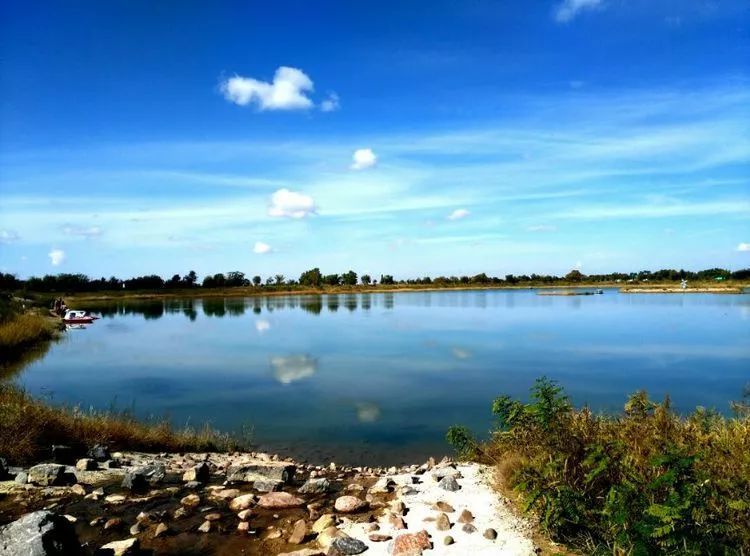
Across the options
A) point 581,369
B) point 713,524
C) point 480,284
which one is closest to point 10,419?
point 713,524

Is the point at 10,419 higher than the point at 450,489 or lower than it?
higher

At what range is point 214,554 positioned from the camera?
5250 mm

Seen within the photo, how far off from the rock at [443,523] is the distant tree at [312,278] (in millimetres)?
116680

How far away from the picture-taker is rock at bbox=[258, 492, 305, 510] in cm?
638

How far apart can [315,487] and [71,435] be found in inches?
197

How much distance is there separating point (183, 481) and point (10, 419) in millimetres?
3286

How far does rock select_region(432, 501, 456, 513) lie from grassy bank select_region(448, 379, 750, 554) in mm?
830

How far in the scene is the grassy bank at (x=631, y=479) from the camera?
164 inches

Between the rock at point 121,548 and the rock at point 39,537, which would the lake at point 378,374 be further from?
the rock at point 39,537

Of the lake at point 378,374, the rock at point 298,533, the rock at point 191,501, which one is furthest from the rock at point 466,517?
the lake at point 378,374

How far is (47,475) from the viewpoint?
705 cm

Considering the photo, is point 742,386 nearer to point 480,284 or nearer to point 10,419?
point 10,419

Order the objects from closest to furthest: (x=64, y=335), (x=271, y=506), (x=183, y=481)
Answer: (x=271, y=506) → (x=183, y=481) → (x=64, y=335)

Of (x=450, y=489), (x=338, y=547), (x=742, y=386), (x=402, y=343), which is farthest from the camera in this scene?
(x=402, y=343)
